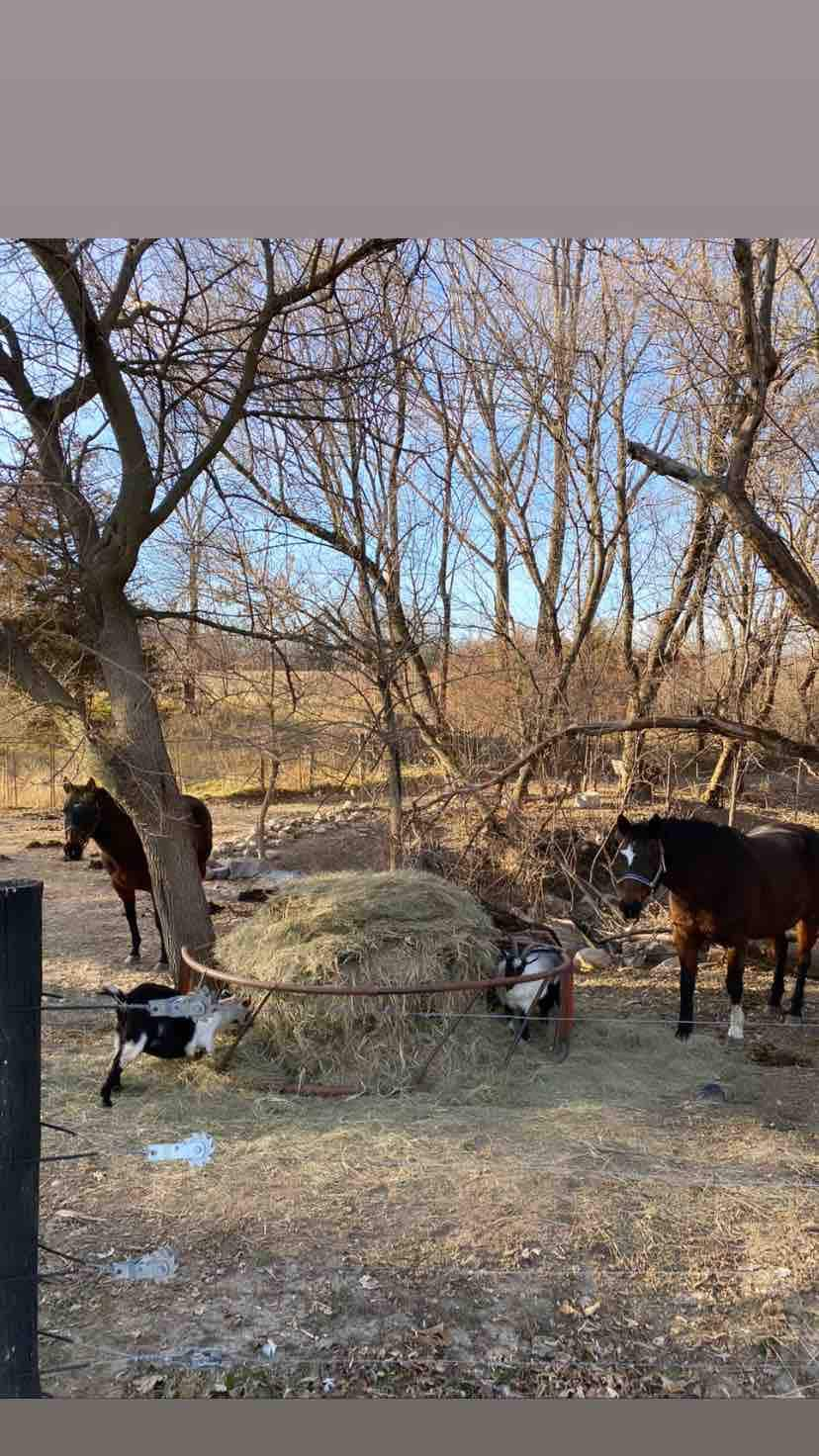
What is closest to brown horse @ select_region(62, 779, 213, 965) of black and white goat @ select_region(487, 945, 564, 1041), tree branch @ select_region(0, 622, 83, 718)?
tree branch @ select_region(0, 622, 83, 718)

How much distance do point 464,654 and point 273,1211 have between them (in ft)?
25.5

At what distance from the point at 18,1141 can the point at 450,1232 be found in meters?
1.91

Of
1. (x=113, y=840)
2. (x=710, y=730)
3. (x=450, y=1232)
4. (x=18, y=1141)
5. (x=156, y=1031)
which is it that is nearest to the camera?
(x=18, y=1141)

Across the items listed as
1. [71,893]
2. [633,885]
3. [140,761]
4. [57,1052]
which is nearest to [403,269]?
[140,761]

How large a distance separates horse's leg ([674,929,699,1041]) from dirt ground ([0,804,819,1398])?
512 millimetres

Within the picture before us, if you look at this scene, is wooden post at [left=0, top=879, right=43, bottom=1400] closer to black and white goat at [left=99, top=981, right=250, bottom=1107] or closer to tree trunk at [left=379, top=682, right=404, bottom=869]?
black and white goat at [left=99, top=981, right=250, bottom=1107]

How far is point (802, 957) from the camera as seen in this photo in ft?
24.6

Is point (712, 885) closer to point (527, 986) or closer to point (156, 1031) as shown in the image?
point (527, 986)

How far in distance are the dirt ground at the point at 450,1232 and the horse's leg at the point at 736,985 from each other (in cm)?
46

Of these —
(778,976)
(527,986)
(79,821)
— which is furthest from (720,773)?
(79,821)

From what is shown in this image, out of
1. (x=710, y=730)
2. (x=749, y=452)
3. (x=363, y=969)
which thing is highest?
(x=749, y=452)

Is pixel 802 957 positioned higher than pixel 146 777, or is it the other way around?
pixel 146 777

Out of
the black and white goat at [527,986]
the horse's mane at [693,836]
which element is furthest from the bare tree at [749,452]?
the black and white goat at [527,986]

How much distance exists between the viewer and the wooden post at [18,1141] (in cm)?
234
